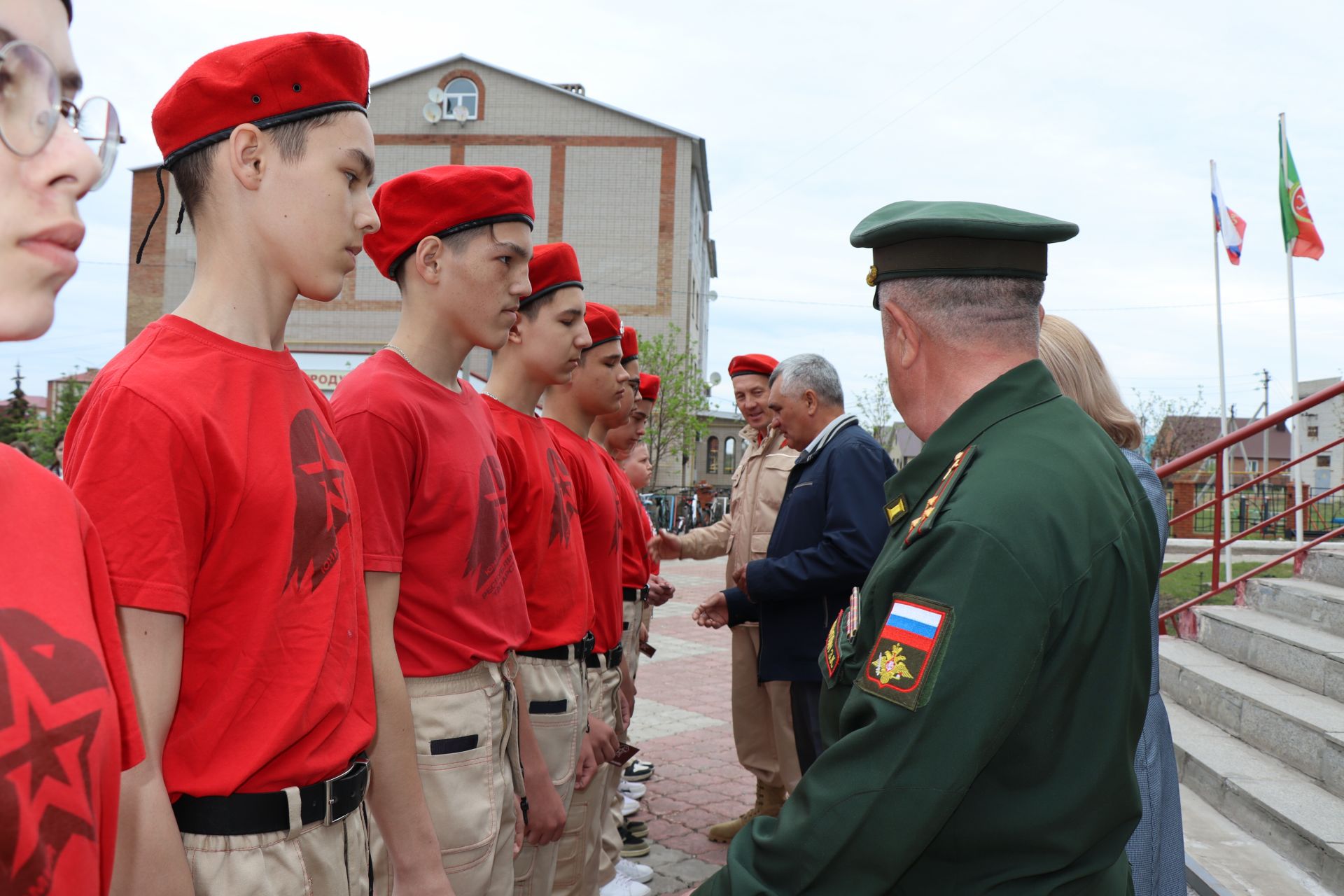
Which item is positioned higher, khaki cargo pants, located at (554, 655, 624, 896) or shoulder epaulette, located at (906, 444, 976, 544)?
shoulder epaulette, located at (906, 444, 976, 544)

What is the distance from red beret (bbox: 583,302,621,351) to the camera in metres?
4.26

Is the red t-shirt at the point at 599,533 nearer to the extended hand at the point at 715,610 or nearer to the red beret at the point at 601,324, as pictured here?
the red beret at the point at 601,324

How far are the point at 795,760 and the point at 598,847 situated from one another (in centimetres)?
141

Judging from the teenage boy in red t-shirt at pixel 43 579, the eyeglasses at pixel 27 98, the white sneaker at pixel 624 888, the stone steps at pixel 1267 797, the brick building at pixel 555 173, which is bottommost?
the white sneaker at pixel 624 888

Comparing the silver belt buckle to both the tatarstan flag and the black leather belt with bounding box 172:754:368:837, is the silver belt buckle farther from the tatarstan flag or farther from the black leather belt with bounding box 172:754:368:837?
the tatarstan flag

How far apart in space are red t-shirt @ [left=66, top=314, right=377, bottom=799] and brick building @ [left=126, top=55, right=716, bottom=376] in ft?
108

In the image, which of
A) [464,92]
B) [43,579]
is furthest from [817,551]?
[464,92]

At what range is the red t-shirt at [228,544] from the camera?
1.29 meters

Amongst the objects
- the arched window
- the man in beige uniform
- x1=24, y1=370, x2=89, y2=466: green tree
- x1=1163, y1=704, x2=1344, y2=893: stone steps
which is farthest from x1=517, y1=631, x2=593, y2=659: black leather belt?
x1=24, y1=370, x2=89, y2=466: green tree

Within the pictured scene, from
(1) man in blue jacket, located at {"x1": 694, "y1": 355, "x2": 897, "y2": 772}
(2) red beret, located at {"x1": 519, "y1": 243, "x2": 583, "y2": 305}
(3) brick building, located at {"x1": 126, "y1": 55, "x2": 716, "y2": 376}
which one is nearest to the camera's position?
(2) red beret, located at {"x1": 519, "y1": 243, "x2": 583, "y2": 305}

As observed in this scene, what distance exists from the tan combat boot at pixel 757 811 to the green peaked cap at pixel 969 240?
3.72 metres

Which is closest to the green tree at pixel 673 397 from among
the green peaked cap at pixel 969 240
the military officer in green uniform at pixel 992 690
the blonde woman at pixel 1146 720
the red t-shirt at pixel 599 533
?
the red t-shirt at pixel 599 533

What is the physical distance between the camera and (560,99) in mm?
34531

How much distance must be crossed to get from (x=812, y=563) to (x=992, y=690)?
9.52 ft
